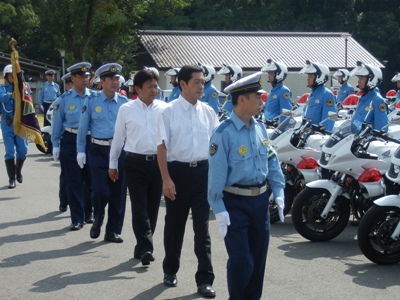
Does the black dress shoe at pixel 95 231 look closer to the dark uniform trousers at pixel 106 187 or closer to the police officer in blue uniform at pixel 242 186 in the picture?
the dark uniform trousers at pixel 106 187

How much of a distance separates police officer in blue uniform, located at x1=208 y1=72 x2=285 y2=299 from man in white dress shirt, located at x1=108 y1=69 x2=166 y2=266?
2.33m

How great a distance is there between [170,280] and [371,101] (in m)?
5.22

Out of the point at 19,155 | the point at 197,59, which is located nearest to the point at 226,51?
the point at 197,59

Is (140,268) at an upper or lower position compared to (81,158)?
lower

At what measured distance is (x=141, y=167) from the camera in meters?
8.28

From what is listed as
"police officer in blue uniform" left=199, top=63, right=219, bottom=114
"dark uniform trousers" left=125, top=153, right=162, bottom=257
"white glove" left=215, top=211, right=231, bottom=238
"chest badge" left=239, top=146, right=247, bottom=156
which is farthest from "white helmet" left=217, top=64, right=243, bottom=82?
"white glove" left=215, top=211, right=231, bottom=238

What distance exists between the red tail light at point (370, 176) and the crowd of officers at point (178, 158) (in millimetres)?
2042

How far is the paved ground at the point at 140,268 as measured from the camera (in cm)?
726

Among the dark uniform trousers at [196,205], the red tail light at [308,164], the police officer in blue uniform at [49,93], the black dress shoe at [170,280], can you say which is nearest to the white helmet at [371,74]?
the red tail light at [308,164]

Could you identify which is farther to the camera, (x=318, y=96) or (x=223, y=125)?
(x=318, y=96)

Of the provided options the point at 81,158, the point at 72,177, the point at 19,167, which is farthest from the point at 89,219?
the point at 19,167

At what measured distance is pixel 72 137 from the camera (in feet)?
34.3

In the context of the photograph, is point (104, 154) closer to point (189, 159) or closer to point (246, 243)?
point (189, 159)

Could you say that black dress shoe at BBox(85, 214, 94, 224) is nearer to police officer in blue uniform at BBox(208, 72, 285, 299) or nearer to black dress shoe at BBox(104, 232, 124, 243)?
black dress shoe at BBox(104, 232, 124, 243)
